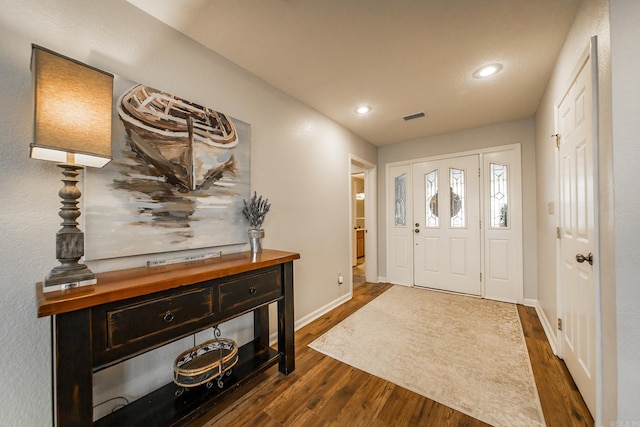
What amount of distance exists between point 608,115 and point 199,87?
235 centimetres

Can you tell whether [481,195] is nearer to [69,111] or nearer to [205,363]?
[205,363]

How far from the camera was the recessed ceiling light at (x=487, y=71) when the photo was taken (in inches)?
82.3

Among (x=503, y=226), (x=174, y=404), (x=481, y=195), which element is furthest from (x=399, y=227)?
(x=174, y=404)

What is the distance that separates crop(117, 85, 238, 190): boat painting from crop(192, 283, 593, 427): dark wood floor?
57.4 inches

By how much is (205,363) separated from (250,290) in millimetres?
482

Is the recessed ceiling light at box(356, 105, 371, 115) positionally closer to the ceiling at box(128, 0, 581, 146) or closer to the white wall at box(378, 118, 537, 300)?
the ceiling at box(128, 0, 581, 146)

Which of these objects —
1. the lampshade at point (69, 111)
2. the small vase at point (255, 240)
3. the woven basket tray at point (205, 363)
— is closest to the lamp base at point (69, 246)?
the lampshade at point (69, 111)

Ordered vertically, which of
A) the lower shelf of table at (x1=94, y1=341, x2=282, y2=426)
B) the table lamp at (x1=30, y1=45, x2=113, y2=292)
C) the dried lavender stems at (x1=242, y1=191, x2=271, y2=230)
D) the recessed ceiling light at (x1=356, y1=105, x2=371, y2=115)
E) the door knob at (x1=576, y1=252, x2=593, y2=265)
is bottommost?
the lower shelf of table at (x1=94, y1=341, x2=282, y2=426)

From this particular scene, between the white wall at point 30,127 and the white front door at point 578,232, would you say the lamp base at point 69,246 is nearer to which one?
the white wall at point 30,127

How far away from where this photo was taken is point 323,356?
2.10 meters

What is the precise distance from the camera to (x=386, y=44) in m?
1.81

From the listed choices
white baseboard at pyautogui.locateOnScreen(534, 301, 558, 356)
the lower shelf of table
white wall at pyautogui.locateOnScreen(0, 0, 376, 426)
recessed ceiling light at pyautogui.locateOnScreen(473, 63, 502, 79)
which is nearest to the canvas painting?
white wall at pyautogui.locateOnScreen(0, 0, 376, 426)

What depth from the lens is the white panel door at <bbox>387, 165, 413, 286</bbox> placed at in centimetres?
412

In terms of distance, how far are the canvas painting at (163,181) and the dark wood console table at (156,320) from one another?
197 mm
